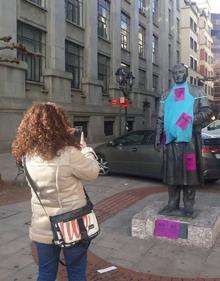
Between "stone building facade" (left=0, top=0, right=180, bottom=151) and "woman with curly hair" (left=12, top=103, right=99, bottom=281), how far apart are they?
1439 cm

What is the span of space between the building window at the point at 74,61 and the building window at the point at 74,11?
1408mm

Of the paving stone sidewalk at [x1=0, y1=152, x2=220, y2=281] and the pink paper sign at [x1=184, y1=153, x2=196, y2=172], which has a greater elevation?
the pink paper sign at [x1=184, y1=153, x2=196, y2=172]

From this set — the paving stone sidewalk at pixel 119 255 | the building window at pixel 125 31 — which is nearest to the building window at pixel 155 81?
the building window at pixel 125 31

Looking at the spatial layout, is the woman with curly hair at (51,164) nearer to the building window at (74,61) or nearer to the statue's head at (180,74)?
the statue's head at (180,74)

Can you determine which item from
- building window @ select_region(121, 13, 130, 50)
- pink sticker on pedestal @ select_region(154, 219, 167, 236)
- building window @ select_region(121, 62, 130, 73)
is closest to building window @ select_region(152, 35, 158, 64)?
building window @ select_region(121, 13, 130, 50)

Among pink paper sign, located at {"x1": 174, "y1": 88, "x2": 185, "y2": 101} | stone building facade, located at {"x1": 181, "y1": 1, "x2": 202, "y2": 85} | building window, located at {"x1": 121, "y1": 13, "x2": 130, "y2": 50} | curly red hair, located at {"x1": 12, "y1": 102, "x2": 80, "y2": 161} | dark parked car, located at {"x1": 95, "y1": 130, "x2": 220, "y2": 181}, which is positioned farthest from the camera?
stone building facade, located at {"x1": 181, "y1": 1, "x2": 202, "y2": 85}

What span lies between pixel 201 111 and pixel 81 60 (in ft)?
63.3

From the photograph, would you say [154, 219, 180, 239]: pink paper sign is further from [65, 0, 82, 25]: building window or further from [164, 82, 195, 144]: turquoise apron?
[65, 0, 82, 25]: building window

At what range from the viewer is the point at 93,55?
25031 mm

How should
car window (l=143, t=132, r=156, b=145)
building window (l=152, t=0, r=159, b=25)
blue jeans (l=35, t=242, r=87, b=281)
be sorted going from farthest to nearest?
building window (l=152, t=0, r=159, b=25) → car window (l=143, t=132, r=156, b=145) → blue jeans (l=35, t=242, r=87, b=281)

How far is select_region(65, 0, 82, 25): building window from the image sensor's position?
2302cm

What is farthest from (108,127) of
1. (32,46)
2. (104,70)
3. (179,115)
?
(179,115)

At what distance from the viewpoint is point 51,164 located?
2.99m

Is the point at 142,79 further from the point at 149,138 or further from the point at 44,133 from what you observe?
the point at 44,133
